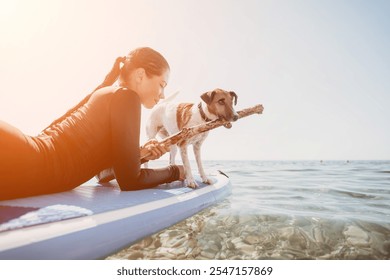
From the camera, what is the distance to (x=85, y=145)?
168 centimetres

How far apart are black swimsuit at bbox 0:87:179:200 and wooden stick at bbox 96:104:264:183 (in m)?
0.45

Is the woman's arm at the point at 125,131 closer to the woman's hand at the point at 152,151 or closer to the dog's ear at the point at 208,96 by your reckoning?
the woman's hand at the point at 152,151

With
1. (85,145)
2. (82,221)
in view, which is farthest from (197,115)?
(82,221)

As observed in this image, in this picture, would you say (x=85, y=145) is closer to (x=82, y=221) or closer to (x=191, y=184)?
(x=82, y=221)

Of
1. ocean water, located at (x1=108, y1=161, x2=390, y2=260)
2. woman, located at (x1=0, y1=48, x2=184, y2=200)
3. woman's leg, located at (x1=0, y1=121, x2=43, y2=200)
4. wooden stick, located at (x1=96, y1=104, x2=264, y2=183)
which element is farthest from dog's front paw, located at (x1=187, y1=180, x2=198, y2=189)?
woman's leg, located at (x1=0, y1=121, x2=43, y2=200)

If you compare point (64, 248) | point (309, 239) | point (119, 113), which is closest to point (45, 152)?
point (119, 113)

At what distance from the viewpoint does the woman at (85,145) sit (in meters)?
1.40

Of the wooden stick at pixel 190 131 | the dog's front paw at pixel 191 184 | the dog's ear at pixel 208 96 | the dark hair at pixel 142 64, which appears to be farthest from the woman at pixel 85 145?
the dog's ear at pixel 208 96

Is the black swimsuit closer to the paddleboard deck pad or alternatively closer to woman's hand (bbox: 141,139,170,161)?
the paddleboard deck pad

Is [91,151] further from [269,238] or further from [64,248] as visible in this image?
[269,238]

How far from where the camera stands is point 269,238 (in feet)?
5.78

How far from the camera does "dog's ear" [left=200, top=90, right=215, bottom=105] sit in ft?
10.1

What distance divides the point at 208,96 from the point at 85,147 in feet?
5.60

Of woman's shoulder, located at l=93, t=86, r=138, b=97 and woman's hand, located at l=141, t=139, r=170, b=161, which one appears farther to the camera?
woman's hand, located at l=141, t=139, r=170, b=161
